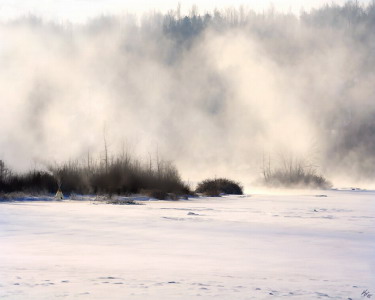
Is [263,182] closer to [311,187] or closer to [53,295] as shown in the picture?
[311,187]

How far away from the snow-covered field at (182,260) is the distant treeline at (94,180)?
1491 cm

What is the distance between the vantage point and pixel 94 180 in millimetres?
31656

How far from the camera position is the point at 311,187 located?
Result: 65.8m

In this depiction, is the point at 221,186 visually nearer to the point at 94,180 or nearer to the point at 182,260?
the point at 94,180

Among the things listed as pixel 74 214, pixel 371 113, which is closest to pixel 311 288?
pixel 74 214

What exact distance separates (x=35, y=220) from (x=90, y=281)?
28.2ft

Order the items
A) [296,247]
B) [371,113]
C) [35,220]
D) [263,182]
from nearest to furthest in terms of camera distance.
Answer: [296,247] → [35,220] → [263,182] → [371,113]

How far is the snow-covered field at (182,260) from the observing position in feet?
21.5

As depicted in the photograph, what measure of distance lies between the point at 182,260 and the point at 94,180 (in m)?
23.2

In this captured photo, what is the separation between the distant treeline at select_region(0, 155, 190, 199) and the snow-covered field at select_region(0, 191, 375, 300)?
14913mm
